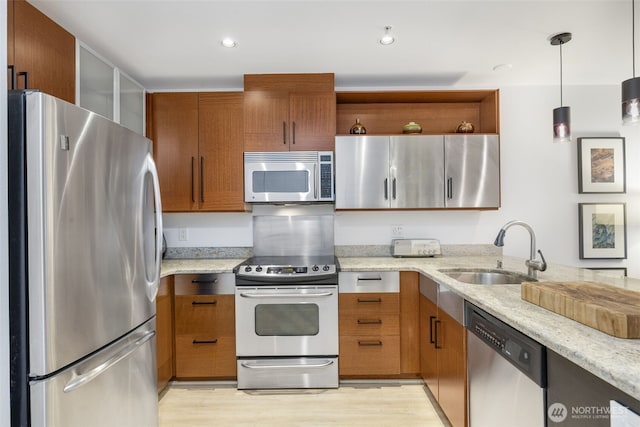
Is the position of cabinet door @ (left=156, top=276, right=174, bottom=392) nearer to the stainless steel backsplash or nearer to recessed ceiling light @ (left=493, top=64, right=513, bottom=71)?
the stainless steel backsplash

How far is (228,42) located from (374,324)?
85.2 inches

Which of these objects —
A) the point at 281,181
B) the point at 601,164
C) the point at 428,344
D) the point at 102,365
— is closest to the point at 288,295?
the point at 281,181

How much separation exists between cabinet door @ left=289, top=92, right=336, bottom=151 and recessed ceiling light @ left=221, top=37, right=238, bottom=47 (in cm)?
63

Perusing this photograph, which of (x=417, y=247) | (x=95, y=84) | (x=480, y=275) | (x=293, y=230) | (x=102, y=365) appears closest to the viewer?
(x=102, y=365)

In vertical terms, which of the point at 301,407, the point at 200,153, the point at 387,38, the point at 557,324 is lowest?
the point at 301,407

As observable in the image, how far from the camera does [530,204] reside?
3.00 metres

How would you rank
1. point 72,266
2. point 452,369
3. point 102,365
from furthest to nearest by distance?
point 452,369, point 102,365, point 72,266

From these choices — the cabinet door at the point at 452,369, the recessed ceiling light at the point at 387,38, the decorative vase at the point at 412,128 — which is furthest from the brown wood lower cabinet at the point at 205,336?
the recessed ceiling light at the point at 387,38

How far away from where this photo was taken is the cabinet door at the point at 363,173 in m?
2.68

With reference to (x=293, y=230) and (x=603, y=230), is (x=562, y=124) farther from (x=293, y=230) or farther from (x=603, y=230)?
(x=293, y=230)

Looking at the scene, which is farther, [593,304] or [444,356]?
[444,356]

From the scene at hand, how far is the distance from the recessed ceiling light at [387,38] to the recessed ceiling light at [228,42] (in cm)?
94

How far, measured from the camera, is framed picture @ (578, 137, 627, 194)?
2932mm

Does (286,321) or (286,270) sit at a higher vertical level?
(286,270)
